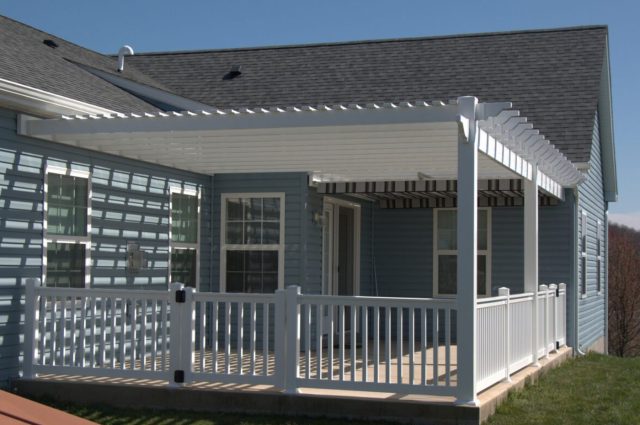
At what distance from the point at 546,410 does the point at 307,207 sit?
5203mm

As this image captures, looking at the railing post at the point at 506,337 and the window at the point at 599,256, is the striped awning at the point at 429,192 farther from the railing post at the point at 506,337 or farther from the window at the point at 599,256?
the window at the point at 599,256

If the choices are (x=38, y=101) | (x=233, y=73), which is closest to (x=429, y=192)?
(x=233, y=73)

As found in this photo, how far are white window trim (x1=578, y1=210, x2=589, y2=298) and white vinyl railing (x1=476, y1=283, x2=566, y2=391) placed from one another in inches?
63.3

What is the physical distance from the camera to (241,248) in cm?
1305

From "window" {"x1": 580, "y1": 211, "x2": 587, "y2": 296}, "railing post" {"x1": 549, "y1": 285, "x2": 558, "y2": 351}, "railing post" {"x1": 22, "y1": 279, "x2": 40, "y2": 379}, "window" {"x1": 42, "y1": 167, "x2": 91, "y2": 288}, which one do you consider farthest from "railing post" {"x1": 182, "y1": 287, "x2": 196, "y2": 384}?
"window" {"x1": 580, "y1": 211, "x2": 587, "y2": 296}

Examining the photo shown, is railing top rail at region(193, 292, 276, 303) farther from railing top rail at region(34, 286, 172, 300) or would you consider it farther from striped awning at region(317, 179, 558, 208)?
striped awning at region(317, 179, 558, 208)

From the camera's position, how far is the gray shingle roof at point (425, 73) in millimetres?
14883

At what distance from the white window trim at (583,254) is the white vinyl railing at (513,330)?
63.3 inches

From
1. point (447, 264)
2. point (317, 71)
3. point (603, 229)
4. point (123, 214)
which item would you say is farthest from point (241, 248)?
point (603, 229)

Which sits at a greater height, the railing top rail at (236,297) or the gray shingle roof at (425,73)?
the gray shingle roof at (425,73)

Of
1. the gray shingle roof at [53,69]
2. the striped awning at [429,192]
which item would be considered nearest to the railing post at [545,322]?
the striped awning at [429,192]

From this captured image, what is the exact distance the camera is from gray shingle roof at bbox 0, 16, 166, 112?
384 inches

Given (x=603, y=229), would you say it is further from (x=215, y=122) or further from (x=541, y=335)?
(x=215, y=122)

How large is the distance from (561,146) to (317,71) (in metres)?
4.84
